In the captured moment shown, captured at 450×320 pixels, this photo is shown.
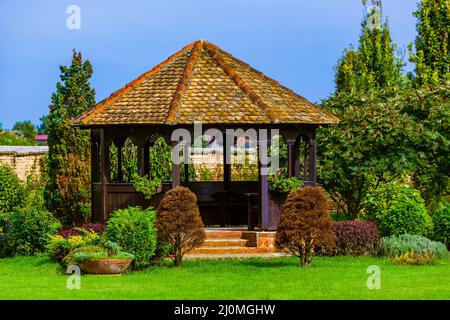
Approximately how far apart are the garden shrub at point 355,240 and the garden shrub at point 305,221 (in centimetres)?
289

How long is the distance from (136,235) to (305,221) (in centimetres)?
341

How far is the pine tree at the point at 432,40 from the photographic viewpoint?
116 ft

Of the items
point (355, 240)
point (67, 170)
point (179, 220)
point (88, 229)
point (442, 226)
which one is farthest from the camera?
point (67, 170)

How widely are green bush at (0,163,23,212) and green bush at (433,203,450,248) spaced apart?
1394 centimetres

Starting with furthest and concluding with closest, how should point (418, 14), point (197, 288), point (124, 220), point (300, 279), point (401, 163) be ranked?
point (418, 14), point (401, 163), point (124, 220), point (300, 279), point (197, 288)

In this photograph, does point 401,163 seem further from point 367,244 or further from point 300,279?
point 300,279

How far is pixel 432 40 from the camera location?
35.6m

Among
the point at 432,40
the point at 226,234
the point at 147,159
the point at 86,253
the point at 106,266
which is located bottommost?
the point at 106,266

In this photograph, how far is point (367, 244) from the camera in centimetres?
2322

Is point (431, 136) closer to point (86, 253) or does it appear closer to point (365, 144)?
point (365, 144)

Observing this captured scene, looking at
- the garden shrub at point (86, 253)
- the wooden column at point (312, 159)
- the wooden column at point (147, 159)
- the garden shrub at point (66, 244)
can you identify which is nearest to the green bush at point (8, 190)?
the wooden column at point (147, 159)

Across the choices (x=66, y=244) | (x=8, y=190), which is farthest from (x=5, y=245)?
(x=8, y=190)
